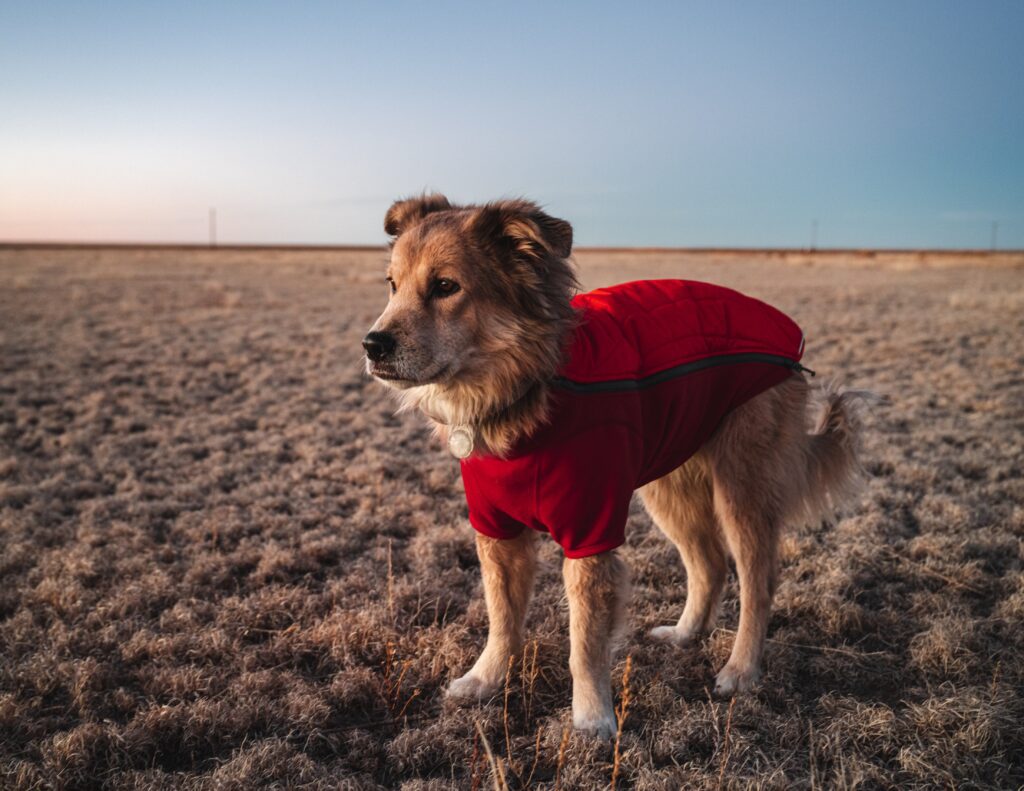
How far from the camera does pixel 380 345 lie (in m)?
2.68

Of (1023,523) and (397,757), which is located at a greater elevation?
(1023,523)

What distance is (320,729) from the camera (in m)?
2.94

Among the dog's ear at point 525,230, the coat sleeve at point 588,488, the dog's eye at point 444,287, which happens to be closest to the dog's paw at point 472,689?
the coat sleeve at point 588,488

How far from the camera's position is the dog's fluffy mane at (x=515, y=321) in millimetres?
2762

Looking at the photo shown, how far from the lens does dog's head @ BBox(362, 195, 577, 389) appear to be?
2.72 meters

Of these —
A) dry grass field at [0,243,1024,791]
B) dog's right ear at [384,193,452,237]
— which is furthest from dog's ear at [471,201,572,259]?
dry grass field at [0,243,1024,791]

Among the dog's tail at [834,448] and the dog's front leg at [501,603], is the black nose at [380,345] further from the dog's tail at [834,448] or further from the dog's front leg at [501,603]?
the dog's tail at [834,448]

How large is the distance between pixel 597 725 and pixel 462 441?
4.54 feet

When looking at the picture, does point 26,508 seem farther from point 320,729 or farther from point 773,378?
point 773,378

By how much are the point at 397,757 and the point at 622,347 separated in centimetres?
200

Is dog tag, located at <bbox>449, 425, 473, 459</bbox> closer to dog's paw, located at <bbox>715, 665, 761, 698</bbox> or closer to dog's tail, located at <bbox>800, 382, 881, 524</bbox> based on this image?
dog's paw, located at <bbox>715, 665, 761, 698</bbox>

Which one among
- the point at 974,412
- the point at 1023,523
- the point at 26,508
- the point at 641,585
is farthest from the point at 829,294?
the point at 26,508

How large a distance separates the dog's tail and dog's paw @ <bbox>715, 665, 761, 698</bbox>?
3.08ft

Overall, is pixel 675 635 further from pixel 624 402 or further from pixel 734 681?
pixel 624 402
